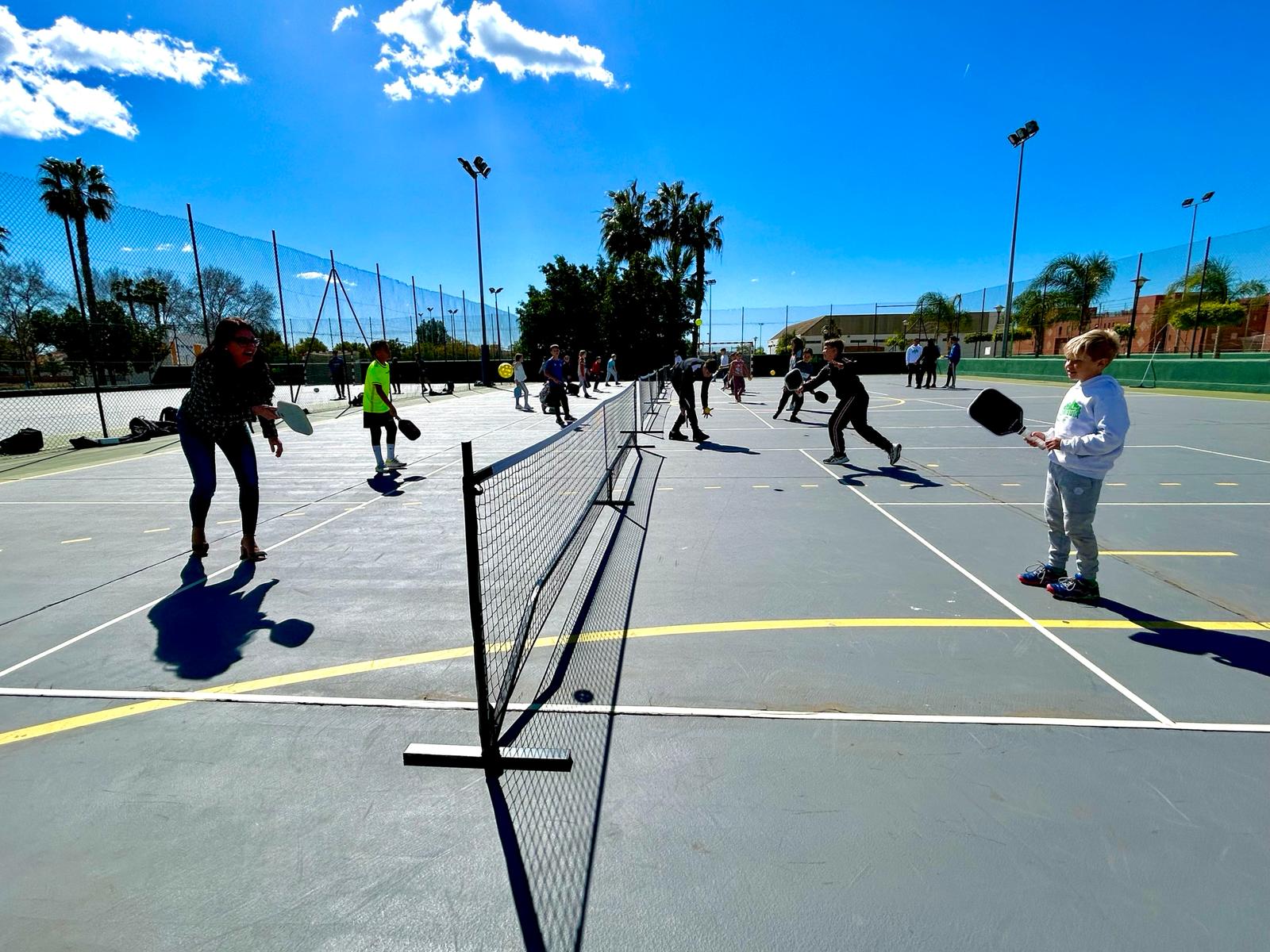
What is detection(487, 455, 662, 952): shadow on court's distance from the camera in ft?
6.26

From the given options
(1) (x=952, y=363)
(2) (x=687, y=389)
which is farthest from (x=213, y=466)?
(1) (x=952, y=363)

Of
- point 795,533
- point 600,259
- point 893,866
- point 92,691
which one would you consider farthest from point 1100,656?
point 600,259

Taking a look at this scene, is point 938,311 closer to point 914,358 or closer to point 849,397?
point 914,358

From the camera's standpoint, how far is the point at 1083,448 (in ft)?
12.5

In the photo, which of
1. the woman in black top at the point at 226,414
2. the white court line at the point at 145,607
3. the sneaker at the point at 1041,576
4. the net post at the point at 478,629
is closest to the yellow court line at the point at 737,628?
the sneaker at the point at 1041,576

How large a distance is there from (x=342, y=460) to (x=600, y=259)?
39.4 meters

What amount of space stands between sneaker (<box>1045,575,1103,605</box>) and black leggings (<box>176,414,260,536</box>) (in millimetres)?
6287

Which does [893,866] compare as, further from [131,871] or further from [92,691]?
[92,691]

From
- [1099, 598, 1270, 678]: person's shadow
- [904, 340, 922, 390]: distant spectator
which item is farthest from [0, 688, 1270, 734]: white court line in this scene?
[904, 340, 922, 390]: distant spectator

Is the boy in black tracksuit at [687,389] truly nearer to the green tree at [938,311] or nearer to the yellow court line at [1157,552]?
the yellow court line at [1157,552]

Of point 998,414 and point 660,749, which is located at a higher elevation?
point 998,414

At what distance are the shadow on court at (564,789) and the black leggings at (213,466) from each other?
10.2 ft

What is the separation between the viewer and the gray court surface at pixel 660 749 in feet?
6.21

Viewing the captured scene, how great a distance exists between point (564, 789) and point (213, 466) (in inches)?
175
